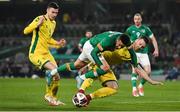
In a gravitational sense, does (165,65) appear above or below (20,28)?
below

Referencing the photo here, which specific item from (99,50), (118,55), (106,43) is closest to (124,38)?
(106,43)

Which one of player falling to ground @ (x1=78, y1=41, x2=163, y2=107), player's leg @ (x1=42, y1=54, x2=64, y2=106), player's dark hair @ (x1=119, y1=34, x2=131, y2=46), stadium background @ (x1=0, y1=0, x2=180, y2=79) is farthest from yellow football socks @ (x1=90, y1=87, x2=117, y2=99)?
stadium background @ (x1=0, y1=0, x2=180, y2=79)

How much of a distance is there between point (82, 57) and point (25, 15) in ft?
101

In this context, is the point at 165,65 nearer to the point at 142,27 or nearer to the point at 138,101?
the point at 142,27

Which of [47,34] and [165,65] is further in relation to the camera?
[165,65]

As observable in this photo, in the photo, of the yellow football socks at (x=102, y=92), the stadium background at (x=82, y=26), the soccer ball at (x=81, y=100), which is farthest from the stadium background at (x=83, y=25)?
the soccer ball at (x=81, y=100)

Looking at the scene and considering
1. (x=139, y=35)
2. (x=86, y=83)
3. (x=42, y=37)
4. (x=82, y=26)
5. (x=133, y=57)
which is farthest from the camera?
(x=82, y=26)

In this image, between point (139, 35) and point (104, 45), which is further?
point (139, 35)

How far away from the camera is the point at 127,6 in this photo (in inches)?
1827

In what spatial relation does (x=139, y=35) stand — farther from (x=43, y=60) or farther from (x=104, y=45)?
(x=104, y=45)

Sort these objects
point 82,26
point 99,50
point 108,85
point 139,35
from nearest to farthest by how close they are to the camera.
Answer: point 99,50 → point 108,85 → point 139,35 → point 82,26

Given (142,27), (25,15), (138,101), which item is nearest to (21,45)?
(25,15)

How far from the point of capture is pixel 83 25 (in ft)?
140

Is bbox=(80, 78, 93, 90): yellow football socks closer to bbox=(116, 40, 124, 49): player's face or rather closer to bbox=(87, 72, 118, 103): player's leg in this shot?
bbox=(87, 72, 118, 103): player's leg
